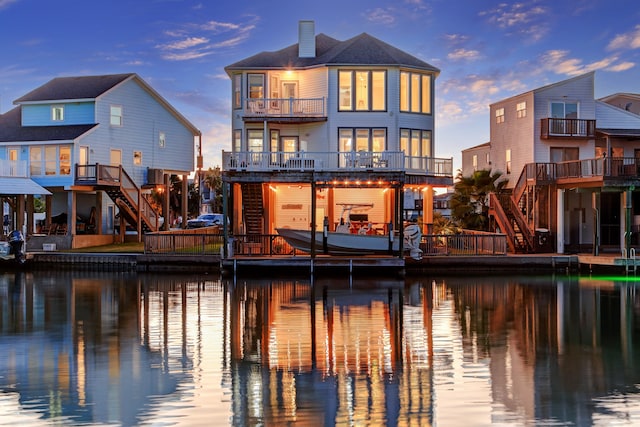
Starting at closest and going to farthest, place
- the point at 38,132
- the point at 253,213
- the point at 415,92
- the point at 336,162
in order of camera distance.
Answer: the point at 336,162 → the point at 253,213 → the point at 415,92 → the point at 38,132

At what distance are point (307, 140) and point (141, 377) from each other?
93.8 feet

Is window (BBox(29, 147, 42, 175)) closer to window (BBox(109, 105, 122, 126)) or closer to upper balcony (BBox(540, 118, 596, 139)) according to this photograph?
window (BBox(109, 105, 122, 126))

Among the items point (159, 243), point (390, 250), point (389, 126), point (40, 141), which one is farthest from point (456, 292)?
point (40, 141)

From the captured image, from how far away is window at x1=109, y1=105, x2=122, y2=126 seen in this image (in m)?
49.4

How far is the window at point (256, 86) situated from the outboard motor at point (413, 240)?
40.6ft

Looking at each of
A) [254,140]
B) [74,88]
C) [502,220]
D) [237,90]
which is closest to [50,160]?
[74,88]

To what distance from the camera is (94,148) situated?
1877 inches

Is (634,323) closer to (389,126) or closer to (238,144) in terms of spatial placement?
(389,126)

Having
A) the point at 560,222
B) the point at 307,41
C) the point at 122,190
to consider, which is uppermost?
the point at 307,41

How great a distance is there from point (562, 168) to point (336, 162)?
41.2ft

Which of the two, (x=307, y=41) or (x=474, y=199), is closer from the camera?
(x=307, y=41)

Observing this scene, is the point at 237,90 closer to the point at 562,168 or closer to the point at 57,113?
the point at 57,113

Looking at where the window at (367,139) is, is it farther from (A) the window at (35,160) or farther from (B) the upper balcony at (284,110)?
(A) the window at (35,160)

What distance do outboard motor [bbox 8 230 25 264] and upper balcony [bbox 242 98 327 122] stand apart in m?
13.9
